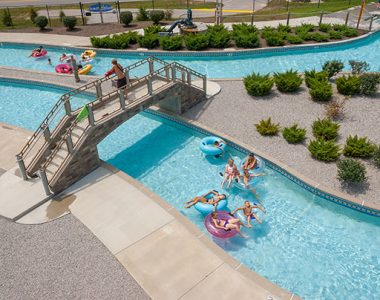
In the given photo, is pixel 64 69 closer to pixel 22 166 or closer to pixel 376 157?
pixel 22 166

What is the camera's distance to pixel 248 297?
896cm

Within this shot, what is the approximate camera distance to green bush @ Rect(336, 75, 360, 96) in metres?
18.2

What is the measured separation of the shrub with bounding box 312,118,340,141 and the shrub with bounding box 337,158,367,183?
2.26 metres

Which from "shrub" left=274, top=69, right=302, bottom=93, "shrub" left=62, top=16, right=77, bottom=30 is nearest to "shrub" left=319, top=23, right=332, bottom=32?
"shrub" left=274, top=69, right=302, bottom=93

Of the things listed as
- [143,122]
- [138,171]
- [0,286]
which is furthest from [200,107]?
[0,286]

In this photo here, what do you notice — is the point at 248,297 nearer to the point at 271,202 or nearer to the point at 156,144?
the point at 271,202

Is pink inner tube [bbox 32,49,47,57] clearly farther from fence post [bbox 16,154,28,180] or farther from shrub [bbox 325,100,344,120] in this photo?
shrub [bbox 325,100,344,120]

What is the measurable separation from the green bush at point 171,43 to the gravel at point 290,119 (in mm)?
7125

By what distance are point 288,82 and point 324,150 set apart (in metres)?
6.09

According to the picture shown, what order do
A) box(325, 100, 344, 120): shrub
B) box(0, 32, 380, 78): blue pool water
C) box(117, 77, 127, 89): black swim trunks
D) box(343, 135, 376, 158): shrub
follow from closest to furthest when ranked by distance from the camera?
1. box(343, 135, 376, 158): shrub
2. box(117, 77, 127, 89): black swim trunks
3. box(325, 100, 344, 120): shrub
4. box(0, 32, 380, 78): blue pool water

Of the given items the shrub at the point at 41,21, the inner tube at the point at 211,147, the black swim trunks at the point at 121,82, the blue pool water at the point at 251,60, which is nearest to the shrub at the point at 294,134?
the inner tube at the point at 211,147

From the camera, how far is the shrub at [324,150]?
1379cm

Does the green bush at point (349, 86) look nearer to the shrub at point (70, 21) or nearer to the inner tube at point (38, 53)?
the inner tube at point (38, 53)

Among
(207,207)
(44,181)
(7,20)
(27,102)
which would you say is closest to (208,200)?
(207,207)
